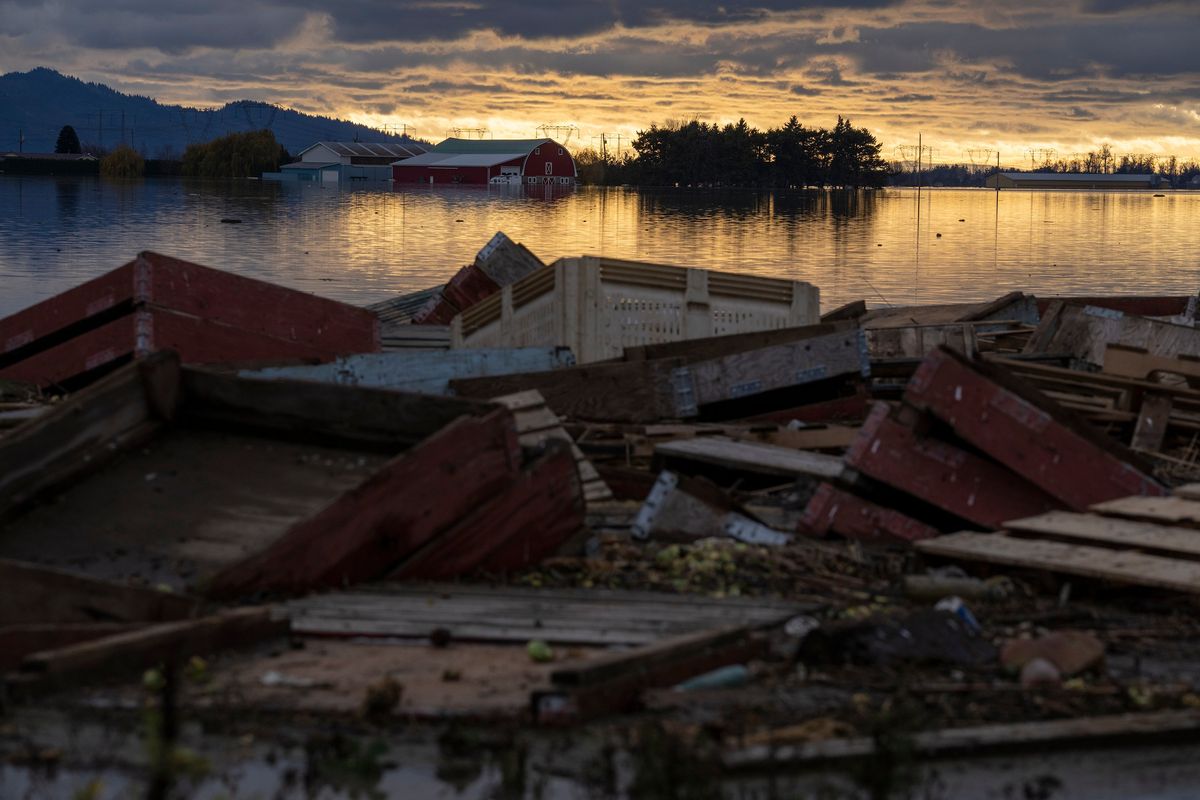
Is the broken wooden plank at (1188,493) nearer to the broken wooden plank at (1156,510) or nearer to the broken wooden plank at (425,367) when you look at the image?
the broken wooden plank at (1156,510)

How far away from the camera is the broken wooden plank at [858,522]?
7.55 meters

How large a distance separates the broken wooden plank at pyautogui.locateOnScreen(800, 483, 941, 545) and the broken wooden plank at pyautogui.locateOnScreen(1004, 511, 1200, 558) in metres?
0.61

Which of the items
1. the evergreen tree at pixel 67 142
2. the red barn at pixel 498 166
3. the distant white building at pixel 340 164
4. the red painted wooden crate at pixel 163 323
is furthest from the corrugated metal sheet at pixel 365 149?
the red painted wooden crate at pixel 163 323

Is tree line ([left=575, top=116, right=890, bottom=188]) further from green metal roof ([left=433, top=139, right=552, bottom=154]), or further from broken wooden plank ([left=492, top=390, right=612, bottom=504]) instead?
broken wooden plank ([left=492, top=390, right=612, bottom=504])

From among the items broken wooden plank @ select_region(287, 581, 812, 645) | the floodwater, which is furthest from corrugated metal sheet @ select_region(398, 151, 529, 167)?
broken wooden plank @ select_region(287, 581, 812, 645)

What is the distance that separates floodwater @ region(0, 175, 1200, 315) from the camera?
100.0 feet

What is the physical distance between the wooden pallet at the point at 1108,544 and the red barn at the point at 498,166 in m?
133

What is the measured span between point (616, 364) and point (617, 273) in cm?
156

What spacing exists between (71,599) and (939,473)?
14.5 feet

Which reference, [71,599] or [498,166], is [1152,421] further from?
[498,166]

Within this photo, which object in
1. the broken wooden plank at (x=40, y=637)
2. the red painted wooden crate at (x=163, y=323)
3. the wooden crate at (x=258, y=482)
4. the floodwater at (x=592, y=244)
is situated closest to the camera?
the broken wooden plank at (x=40, y=637)

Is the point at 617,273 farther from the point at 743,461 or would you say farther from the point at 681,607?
the point at 681,607

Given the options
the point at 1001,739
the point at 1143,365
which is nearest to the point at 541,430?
the point at 1001,739

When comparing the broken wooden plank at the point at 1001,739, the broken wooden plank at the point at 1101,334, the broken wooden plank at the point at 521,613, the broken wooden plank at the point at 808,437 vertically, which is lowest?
the broken wooden plank at the point at 1001,739
